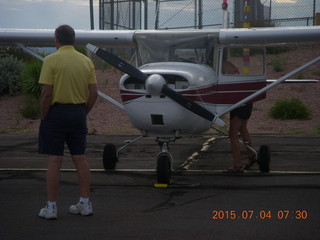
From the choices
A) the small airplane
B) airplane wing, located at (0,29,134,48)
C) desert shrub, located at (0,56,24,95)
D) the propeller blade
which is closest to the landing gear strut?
the small airplane

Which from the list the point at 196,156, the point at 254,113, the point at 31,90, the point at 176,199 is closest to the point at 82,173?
the point at 176,199

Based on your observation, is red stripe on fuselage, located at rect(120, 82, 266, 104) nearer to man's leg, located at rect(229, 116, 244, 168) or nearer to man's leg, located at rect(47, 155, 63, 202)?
man's leg, located at rect(229, 116, 244, 168)

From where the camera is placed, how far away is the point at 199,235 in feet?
18.9

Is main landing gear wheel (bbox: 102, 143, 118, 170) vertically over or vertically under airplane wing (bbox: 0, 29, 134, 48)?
under

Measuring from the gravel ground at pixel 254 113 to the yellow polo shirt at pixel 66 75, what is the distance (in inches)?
361

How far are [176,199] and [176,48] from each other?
9.74ft

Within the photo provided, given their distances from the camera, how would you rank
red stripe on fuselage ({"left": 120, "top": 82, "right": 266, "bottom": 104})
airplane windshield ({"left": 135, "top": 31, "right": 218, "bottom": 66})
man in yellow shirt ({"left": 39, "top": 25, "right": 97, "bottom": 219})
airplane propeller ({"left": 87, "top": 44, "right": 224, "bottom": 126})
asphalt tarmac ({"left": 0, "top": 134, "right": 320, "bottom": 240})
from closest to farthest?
asphalt tarmac ({"left": 0, "top": 134, "right": 320, "bottom": 240}), man in yellow shirt ({"left": 39, "top": 25, "right": 97, "bottom": 219}), airplane propeller ({"left": 87, "top": 44, "right": 224, "bottom": 126}), red stripe on fuselage ({"left": 120, "top": 82, "right": 266, "bottom": 104}), airplane windshield ({"left": 135, "top": 31, "right": 218, "bottom": 66})

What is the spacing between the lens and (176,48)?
9734 millimetres

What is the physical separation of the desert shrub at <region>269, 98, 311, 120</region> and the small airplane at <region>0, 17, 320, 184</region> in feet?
19.6

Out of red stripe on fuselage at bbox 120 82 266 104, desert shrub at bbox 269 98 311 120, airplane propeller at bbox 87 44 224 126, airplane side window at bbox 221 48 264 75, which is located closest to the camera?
airplane propeller at bbox 87 44 224 126

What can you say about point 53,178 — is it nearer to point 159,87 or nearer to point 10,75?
point 159,87

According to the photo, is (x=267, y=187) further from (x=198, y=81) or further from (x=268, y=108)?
(x=268, y=108)

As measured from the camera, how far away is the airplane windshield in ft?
31.7

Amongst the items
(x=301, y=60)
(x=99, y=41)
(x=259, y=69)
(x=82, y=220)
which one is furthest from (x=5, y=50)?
(x=82, y=220)
